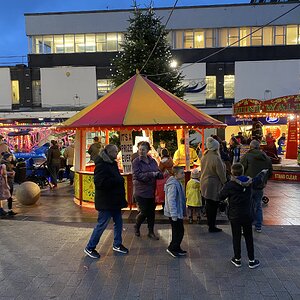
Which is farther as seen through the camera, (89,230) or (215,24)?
(215,24)

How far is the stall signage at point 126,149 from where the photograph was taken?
9469 mm

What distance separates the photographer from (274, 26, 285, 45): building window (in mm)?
31578

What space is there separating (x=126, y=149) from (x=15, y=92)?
28120 millimetres

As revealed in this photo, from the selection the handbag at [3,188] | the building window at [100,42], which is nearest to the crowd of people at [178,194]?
the handbag at [3,188]

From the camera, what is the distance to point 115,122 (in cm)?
903

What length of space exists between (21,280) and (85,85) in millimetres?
29494

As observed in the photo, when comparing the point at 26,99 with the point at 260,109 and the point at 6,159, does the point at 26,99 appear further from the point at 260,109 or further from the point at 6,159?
the point at 6,159

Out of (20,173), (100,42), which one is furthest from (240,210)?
(100,42)

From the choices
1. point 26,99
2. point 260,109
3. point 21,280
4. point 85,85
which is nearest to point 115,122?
point 21,280

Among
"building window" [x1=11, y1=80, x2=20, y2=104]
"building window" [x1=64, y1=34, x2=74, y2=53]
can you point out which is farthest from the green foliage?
"building window" [x1=11, y1=80, x2=20, y2=104]

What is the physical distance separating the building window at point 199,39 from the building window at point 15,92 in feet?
56.8

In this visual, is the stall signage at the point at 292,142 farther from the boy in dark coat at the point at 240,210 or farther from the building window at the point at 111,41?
the building window at the point at 111,41

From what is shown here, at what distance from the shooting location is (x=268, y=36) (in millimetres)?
31766

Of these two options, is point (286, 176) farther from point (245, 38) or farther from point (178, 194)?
point (245, 38)
